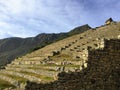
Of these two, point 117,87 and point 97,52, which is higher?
point 97,52

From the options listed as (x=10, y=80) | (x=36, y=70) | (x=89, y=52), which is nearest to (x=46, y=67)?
(x=36, y=70)

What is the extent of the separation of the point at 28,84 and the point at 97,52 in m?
5.70

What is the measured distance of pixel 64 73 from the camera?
23.1 m

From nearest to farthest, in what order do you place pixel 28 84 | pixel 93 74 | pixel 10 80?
pixel 28 84
pixel 93 74
pixel 10 80

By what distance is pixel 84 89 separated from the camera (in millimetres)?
23547

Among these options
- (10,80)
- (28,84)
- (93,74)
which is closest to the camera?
(28,84)

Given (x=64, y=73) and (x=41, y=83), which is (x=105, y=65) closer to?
(x=64, y=73)

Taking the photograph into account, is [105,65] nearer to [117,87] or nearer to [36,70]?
[117,87]

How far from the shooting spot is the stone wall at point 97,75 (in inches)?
903

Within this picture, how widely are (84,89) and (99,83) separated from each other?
140 centimetres

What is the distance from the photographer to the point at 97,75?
79.3 feet

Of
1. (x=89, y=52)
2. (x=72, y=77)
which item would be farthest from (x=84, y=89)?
(x=89, y=52)

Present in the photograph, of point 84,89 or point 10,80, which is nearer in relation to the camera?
point 84,89

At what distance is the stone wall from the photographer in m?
22.9
